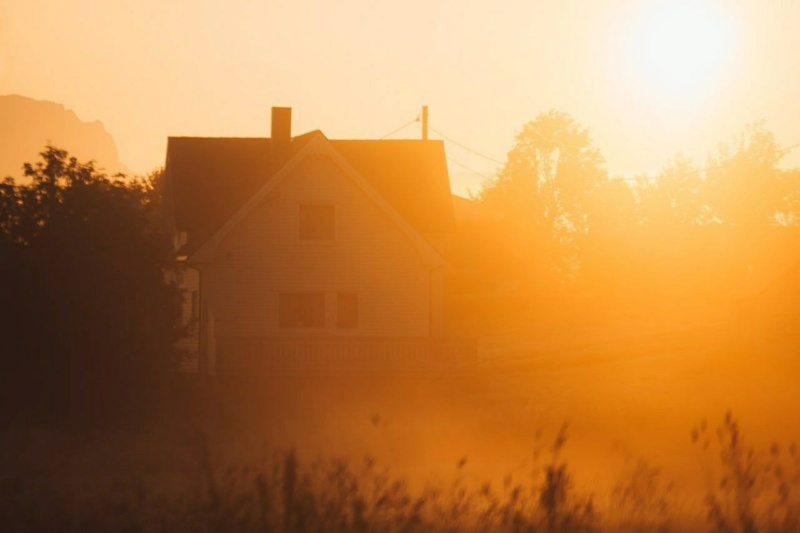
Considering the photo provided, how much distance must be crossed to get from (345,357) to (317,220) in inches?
230

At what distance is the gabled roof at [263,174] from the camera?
41000mm

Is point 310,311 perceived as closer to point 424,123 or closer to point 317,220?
point 317,220

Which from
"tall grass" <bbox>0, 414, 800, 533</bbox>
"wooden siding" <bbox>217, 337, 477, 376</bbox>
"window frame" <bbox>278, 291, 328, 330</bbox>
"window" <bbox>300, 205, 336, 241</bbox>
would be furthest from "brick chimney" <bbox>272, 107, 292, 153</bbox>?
"tall grass" <bbox>0, 414, 800, 533</bbox>

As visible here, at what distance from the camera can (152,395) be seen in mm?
24766

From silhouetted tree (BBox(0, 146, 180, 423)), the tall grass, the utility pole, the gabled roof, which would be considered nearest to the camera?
the tall grass

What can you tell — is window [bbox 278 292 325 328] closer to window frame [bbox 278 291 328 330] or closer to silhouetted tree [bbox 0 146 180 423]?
window frame [bbox 278 291 328 330]

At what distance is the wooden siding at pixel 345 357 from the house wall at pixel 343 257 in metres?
3.85

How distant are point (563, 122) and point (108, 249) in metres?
69.8

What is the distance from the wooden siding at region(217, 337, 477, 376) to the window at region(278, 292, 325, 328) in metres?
3.98

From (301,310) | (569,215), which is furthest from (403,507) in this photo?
(569,215)

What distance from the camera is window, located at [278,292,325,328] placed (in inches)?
1486

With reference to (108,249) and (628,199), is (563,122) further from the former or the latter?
(108,249)

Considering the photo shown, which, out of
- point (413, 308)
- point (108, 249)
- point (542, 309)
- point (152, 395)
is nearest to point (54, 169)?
point (108, 249)

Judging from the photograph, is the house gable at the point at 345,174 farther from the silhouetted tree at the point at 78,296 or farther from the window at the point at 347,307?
the silhouetted tree at the point at 78,296
